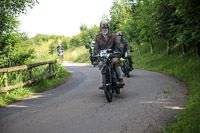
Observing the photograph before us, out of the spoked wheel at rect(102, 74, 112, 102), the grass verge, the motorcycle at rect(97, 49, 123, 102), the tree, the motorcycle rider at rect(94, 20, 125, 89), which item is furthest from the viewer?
the tree

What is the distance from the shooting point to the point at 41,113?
5168 mm

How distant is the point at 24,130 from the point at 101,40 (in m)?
3.53

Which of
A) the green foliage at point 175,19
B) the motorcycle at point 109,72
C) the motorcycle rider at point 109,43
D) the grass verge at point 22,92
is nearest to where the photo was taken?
the motorcycle at point 109,72

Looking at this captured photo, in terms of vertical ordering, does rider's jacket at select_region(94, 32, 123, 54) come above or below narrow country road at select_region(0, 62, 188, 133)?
above

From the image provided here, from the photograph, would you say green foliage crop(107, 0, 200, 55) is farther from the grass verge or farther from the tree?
the tree

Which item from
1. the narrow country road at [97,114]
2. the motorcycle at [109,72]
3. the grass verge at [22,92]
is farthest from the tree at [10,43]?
the motorcycle at [109,72]

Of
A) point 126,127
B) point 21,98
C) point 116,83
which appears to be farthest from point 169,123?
point 21,98

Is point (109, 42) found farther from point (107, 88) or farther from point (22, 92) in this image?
point (22, 92)

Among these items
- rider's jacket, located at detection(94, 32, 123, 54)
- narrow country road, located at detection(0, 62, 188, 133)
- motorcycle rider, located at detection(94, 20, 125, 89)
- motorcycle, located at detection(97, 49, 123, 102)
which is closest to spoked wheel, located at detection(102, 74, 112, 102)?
motorcycle, located at detection(97, 49, 123, 102)

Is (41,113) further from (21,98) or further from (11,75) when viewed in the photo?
(11,75)

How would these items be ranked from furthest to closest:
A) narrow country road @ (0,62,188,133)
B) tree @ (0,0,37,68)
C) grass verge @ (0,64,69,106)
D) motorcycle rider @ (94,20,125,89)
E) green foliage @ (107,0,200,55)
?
tree @ (0,0,37,68) → green foliage @ (107,0,200,55) → grass verge @ (0,64,69,106) → motorcycle rider @ (94,20,125,89) → narrow country road @ (0,62,188,133)

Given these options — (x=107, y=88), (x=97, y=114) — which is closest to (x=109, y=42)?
(x=107, y=88)

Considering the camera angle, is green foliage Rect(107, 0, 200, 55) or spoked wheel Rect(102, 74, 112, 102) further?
green foliage Rect(107, 0, 200, 55)

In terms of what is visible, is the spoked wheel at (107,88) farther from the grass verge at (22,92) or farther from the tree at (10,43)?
the tree at (10,43)
